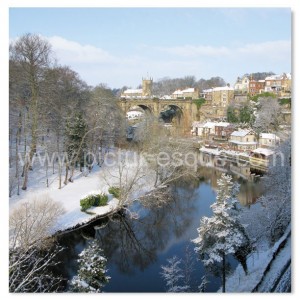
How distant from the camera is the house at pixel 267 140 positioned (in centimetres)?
815

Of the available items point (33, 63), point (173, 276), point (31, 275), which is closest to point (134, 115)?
point (33, 63)

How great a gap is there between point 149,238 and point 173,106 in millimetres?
4785

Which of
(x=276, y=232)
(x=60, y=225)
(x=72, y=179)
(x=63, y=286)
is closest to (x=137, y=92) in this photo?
(x=72, y=179)

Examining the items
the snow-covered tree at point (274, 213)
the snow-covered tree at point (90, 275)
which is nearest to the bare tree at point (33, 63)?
the snow-covered tree at point (90, 275)

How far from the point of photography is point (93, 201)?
22.8 feet

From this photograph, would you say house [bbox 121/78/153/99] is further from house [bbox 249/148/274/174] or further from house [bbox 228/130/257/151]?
house [bbox 249/148/274/174]

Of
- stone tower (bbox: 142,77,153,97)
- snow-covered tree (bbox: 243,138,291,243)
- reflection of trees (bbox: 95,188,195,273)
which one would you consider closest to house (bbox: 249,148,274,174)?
snow-covered tree (bbox: 243,138,291,243)

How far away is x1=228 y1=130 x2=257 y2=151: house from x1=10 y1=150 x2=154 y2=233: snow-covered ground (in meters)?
2.85

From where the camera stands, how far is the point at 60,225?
19.7 ft

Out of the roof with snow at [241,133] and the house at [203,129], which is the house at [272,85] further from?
the house at [203,129]

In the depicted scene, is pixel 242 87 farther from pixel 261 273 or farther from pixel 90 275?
pixel 90 275

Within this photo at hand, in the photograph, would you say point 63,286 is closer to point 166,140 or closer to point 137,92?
point 166,140

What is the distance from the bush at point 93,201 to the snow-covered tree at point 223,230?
2.84m
